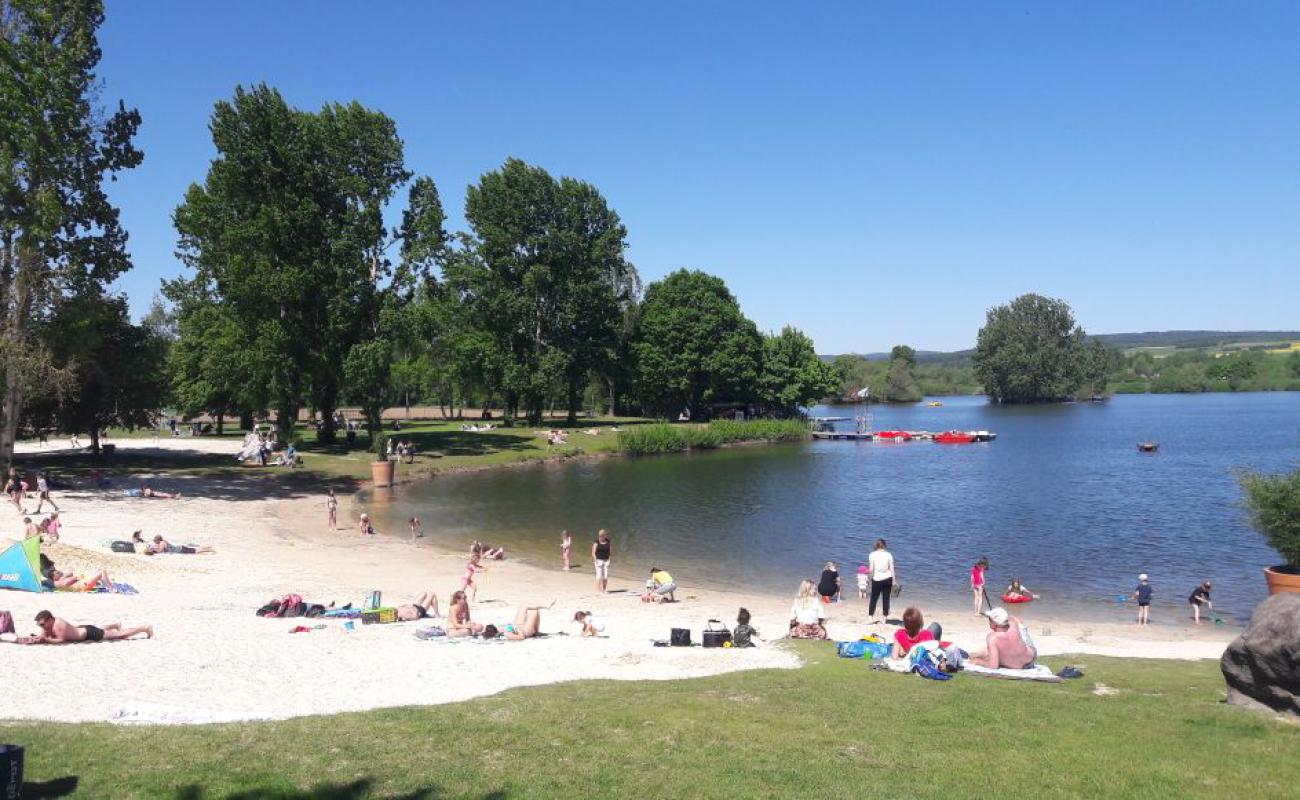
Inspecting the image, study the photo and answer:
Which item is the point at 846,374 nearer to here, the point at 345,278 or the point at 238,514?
the point at 345,278

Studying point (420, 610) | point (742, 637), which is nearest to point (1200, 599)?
point (742, 637)

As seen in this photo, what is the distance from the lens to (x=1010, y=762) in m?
9.13

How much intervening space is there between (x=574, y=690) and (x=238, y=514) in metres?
28.1

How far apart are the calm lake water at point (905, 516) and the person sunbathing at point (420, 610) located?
9728 mm

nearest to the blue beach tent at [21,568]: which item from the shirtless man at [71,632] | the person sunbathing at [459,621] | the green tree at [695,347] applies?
the shirtless man at [71,632]

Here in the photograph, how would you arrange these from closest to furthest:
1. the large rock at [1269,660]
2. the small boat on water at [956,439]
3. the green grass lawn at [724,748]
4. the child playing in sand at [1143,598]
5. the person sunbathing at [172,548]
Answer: the green grass lawn at [724,748], the large rock at [1269,660], the child playing in sand at [1143,598], the person sunbathing at [172,548], the small boat on water at [956,439]

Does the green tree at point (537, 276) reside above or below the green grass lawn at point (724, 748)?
above

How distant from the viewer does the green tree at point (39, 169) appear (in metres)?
34.6

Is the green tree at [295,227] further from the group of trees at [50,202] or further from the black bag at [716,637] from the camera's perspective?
the black bag at [716,637]

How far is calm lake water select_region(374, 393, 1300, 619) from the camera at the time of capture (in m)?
29.4

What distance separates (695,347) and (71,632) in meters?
→ 75.8

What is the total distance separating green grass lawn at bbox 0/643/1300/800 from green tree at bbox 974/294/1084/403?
164253mm

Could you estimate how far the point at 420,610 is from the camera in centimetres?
2041

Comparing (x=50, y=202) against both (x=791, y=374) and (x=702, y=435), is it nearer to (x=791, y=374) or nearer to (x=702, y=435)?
(x=702, y=435)
